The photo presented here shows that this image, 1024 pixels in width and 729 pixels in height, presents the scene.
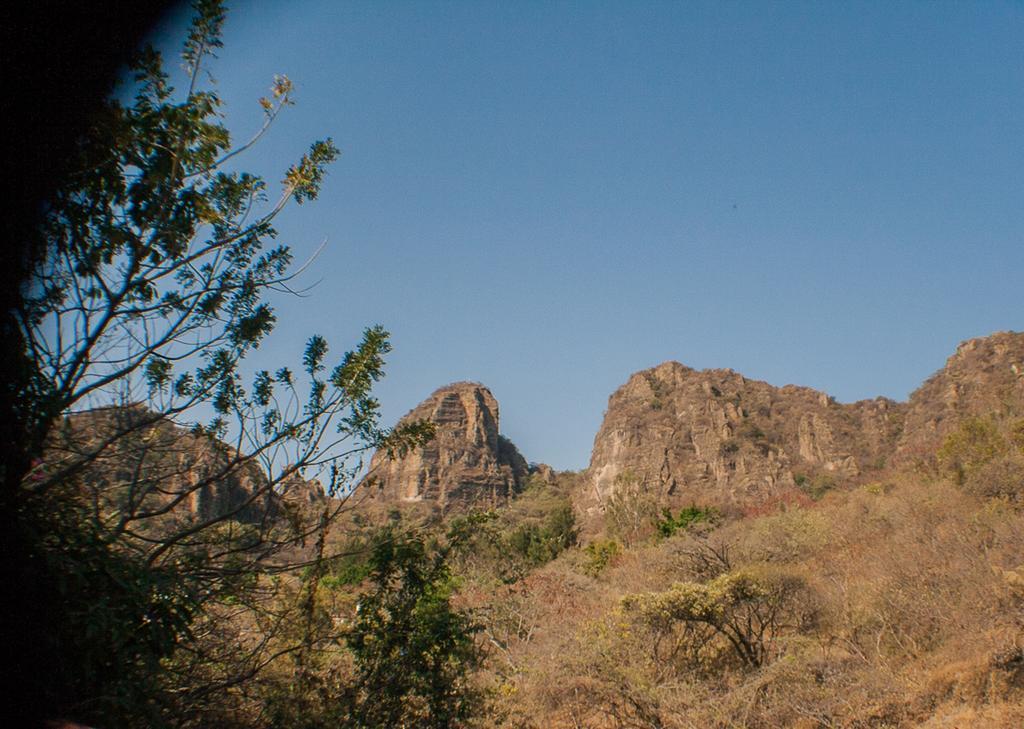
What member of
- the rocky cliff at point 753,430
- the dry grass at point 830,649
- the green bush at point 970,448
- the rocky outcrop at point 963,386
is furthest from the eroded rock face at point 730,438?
the dry grass at point 830,649

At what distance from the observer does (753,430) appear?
51.1 meters

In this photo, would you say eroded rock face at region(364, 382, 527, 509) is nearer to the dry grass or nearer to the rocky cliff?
the rocky cliff

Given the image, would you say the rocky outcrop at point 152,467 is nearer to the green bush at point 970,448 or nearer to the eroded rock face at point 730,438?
the green bush at point 970,448

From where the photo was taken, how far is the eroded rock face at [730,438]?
47.1m

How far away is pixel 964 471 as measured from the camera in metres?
16.7

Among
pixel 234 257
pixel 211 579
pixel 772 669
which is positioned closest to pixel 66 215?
pixel 234 257

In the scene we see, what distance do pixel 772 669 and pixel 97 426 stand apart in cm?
847

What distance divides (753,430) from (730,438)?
83.7 inches

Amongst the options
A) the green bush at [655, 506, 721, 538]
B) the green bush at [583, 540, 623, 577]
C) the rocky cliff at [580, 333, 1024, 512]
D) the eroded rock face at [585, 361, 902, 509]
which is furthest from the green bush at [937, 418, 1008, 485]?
the eroded rock face at [585, 361, 902, 509]

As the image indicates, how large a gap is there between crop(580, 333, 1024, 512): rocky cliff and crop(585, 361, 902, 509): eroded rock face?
0.27 feet

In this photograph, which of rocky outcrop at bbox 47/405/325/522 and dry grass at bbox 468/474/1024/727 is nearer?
rocky outcrop at bbox 47/405/325/522

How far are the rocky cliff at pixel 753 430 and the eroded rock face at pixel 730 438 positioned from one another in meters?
0.08

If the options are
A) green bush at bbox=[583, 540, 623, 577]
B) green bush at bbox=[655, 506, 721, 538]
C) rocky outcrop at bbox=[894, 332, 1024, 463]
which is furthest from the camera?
rocky outcrop at bbox=[894, 332, 1024, 463]

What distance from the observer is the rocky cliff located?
39.2 metres
